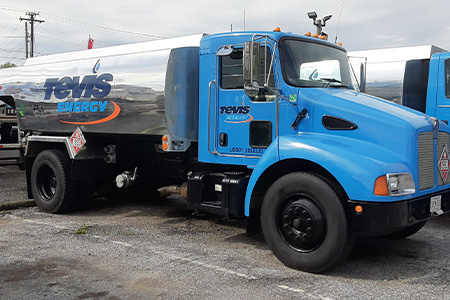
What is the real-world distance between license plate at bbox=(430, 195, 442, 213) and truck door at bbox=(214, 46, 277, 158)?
6.27 ft

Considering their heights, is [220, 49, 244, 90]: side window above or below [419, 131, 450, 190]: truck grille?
above

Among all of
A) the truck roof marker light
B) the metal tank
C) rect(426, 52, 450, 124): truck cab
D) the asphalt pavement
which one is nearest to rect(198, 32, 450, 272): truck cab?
the truck roof marker light

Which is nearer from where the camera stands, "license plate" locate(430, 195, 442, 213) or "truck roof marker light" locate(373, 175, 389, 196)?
"truck roof marker light" locate(373, 175, 389, 196)

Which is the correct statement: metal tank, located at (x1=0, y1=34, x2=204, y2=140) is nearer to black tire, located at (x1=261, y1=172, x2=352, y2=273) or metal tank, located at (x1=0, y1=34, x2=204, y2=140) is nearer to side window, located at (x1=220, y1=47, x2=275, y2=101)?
side window, located at (x1=220, y1=47, x2=275, y2=101)

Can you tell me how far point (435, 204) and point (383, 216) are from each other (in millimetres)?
859

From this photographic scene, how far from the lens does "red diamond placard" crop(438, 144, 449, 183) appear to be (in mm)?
5393

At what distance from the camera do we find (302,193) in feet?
16.9

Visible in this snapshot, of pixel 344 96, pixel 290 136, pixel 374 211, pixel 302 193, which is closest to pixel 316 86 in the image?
pixel 344 96

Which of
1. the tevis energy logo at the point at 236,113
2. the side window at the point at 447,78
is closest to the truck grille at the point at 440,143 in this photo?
the tevis energy logo at the point at 236,113

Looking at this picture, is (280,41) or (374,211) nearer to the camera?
(374,211)

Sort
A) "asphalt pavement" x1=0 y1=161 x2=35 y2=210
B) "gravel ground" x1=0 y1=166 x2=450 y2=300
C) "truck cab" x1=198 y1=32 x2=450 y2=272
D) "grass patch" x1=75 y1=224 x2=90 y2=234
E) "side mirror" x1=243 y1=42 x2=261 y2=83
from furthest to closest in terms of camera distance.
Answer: "asphalt pavement" x1=0 y1=161 x2=35 y2=210, "grass patch" x1=75 y1=224 x2=90 y2=234, "side mirror" x1=243 y1=42 x2=261 y2=83, "truck cab" x1=198 y1=32 x2=450 y2=272, "gravel ground" x1=0 y1=166 x2=450 y2=300

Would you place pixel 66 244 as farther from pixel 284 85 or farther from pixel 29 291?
pixel 284 85

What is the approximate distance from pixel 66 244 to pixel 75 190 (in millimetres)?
2118

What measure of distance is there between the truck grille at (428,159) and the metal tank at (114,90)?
3.03 meters
